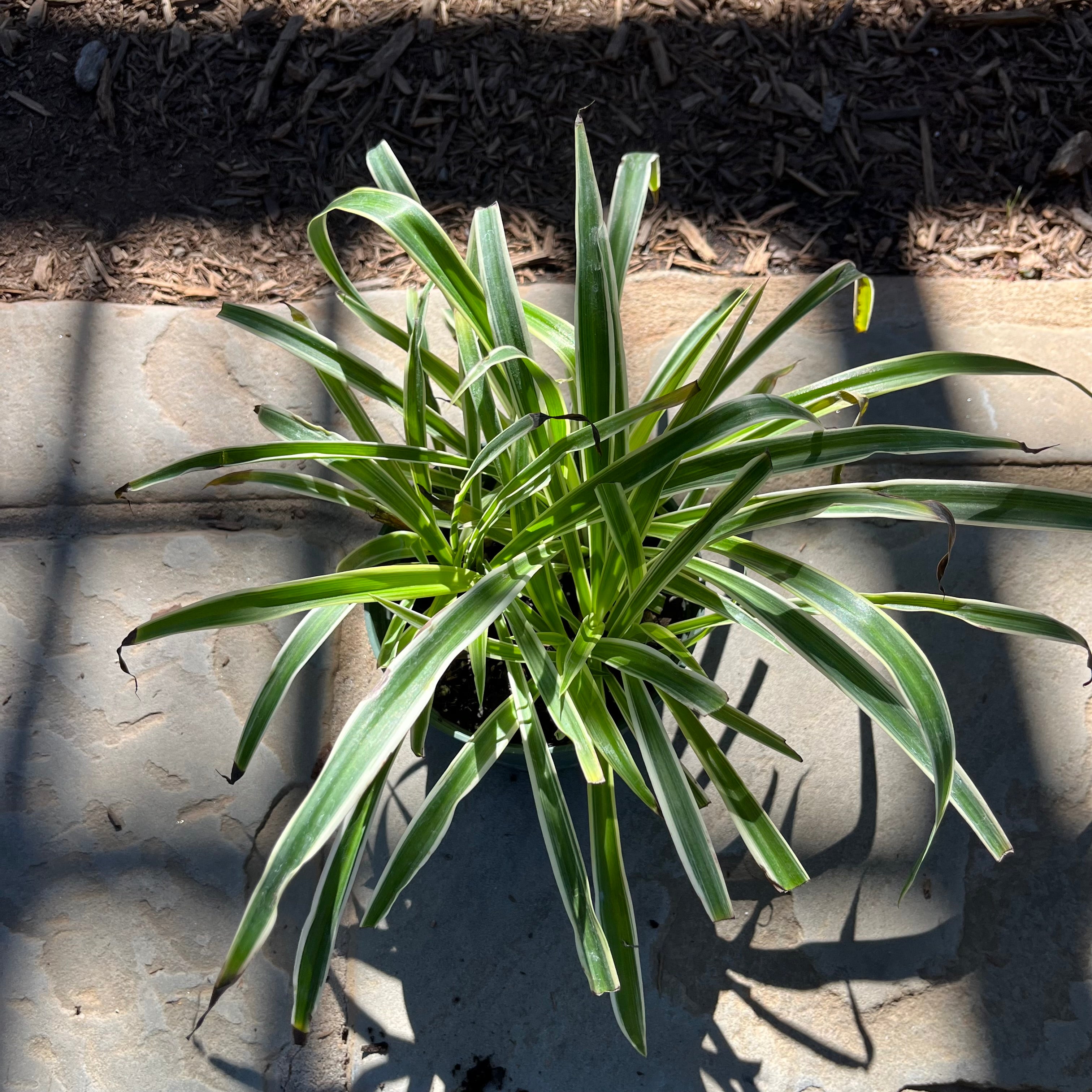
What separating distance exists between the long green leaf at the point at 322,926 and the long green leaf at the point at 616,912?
0.77ft

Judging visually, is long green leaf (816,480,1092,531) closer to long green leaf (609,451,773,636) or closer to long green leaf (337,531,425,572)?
long green leaf (609,451,773,636)

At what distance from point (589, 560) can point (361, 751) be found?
1.42 feet

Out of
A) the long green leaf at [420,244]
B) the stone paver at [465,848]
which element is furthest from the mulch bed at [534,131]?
the long green leaf at [420,244]

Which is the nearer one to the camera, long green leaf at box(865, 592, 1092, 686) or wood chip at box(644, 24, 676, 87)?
long green leaf at box(865, 592, 1092, 686)

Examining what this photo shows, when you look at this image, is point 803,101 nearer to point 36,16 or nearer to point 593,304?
point 593,304

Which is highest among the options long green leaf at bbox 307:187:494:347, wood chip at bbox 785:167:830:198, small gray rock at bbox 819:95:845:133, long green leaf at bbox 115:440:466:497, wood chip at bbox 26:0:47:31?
wood chip at bbox 26:0:47:31

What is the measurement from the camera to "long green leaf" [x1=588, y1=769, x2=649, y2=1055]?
35.9 inches

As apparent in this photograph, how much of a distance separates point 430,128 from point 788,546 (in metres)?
1.00

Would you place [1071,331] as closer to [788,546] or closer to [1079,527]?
[788,546]

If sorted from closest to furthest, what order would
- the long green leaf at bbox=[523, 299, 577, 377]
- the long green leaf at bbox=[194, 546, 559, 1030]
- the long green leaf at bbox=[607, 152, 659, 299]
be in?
the long green leaf at bbox=[194, 546, 559, 1030] → the long green leaf at bbox=[607, 152, 659, 299] → the long green leaf at bbox=[523, 299, 577, 377]

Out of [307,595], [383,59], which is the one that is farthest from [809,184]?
[307,595]

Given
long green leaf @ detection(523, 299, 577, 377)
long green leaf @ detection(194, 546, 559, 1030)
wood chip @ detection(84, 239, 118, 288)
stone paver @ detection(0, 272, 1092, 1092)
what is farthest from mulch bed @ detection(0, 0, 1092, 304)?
long green leaf @ detection(194, 546, 559, 1030)

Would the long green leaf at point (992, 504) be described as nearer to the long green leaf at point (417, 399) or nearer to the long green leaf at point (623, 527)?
the long green leaf at point (623, 527)

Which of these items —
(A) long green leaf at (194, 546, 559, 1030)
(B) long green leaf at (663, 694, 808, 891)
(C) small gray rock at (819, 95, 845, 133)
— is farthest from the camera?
(C) small gray rock at (819, 95, 845, 133)
